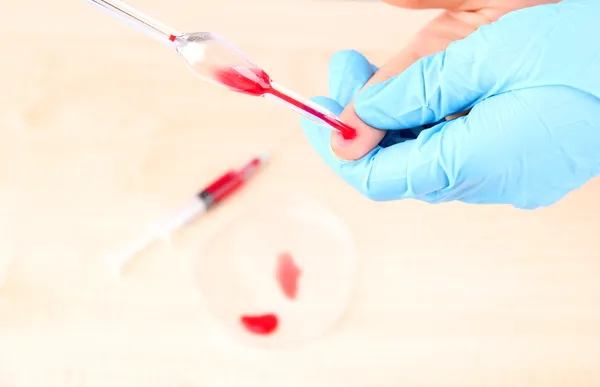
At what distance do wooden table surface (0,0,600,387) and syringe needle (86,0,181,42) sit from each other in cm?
32

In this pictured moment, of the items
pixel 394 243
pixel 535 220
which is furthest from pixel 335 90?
pixel 535 220

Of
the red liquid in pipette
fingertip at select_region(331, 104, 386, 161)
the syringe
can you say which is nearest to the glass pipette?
the red liquid in pipette

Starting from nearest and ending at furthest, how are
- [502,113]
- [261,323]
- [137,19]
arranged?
[137,19], [502,113], [261,323]

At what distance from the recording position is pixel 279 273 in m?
0.71

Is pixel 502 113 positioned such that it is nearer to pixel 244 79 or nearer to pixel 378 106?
pixel 378 106

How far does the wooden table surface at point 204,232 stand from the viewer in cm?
64

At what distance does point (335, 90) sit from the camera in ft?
2.30

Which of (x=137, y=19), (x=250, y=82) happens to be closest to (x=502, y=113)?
(x=250, y=82)

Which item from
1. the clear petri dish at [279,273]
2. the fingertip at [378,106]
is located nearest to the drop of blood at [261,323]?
the clear petri dish at [279,273]

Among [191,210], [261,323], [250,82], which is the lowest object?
[261,323]

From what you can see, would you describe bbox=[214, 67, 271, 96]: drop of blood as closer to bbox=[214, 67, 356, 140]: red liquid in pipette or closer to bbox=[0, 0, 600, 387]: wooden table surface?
bbox=[214, 67, 356, 140]: red liquid in pipette

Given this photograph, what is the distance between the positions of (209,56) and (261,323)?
37 cm

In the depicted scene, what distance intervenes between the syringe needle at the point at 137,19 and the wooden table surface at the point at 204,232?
32 centimetres

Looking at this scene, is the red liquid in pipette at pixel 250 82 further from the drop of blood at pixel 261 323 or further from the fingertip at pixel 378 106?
the drop of blood at pixel 261 323
